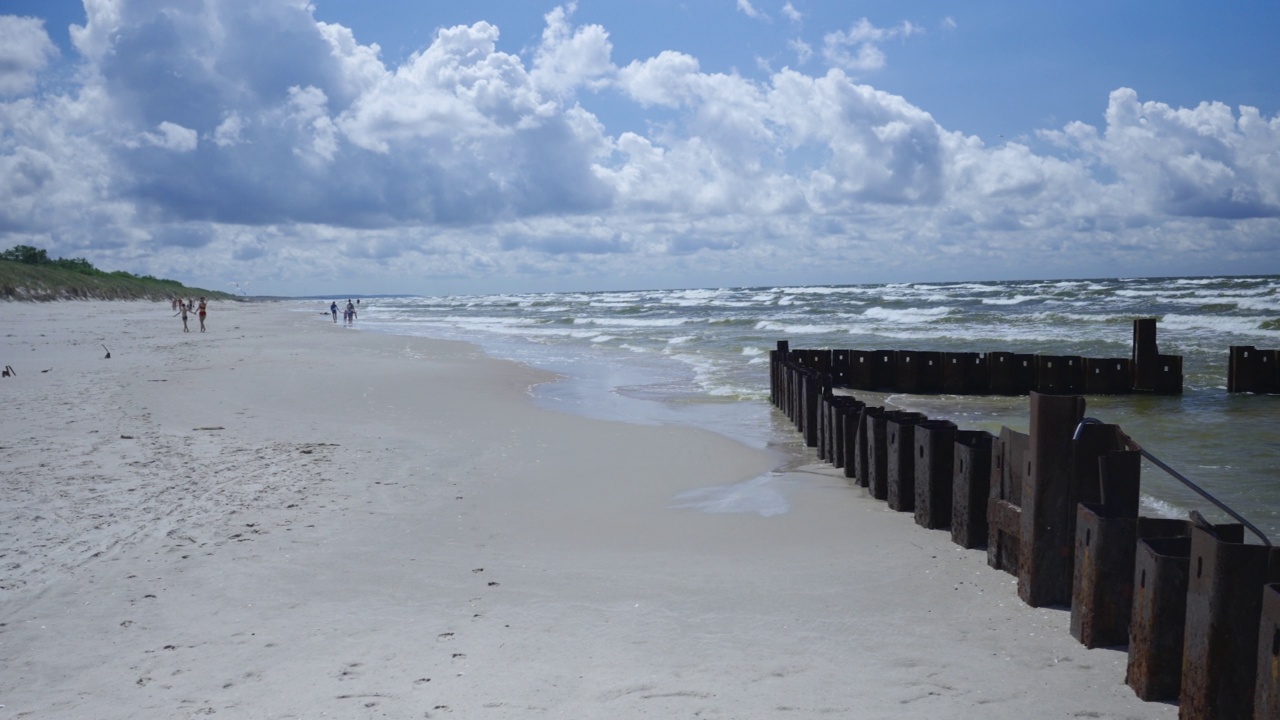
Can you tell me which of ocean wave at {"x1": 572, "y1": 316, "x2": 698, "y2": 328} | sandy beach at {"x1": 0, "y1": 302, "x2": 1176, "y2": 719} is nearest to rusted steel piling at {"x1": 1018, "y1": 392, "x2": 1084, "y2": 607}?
sandy beach at {"x1": 0, "y1": 302, "x2": 1176, "y2": 719}

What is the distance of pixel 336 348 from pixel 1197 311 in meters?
38.1

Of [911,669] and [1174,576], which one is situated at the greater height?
[1174,576]

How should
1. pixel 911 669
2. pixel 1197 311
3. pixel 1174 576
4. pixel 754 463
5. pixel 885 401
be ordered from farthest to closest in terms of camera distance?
1. pixel 1197 311
2. pixel 885 401
3. pixel 754 463
4. pixel 911 669
5. pixel 1174 576

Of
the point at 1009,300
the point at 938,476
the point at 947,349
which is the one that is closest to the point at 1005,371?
the point at 947,349

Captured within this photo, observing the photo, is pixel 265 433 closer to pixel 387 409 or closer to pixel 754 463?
pixel 387 409

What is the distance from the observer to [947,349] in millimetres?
28375

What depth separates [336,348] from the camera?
29.0 meters

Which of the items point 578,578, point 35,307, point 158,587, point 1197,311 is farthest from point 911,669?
point 35,307

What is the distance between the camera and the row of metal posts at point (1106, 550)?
366 centimetres

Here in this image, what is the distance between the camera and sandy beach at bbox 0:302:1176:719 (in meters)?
4.38

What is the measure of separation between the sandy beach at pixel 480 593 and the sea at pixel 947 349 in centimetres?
156

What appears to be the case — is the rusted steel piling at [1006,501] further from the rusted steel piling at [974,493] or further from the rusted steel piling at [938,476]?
the rusted steel piling at [938,476]

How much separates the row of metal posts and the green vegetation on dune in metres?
65.3

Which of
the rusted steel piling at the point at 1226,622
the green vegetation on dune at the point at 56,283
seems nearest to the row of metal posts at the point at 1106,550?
the rusted steel piling at the point at 1226,622
